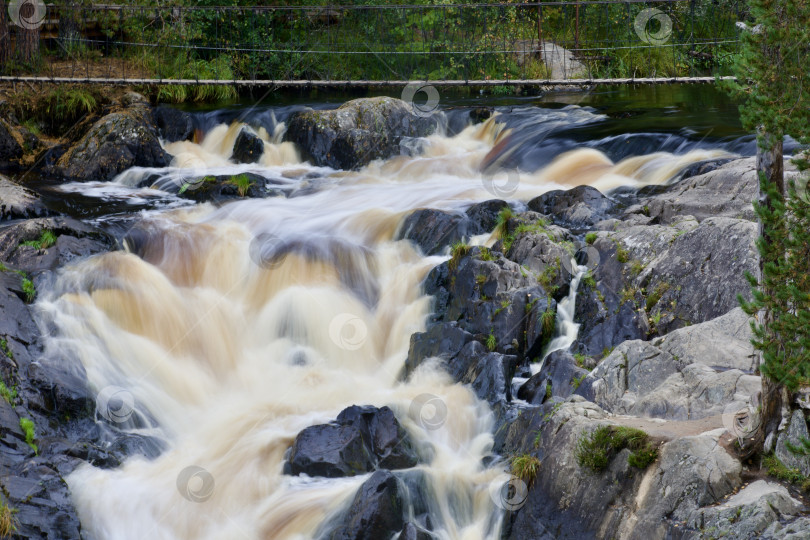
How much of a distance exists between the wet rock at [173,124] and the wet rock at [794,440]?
47.5 ft

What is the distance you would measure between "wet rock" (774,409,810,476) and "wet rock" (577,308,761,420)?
2.57ft

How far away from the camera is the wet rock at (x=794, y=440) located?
5711mm

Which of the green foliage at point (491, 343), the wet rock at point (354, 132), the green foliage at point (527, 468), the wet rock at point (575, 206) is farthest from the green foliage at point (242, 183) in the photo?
the green foliage at point (527, 468)

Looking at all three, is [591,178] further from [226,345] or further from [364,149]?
[226,345]

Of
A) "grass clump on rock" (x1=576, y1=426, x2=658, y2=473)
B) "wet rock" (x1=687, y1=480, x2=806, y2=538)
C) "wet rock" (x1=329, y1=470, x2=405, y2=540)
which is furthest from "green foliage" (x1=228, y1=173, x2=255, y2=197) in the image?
"wet rock" (x1=687, y1=480, x2=806, y2=538)

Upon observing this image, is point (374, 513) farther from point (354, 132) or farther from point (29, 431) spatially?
point (354, 132)

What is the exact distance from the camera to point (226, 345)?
33.6 ft

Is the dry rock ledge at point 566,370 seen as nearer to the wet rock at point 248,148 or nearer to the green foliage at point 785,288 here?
the green foliage at point 785,288

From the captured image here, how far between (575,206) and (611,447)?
5797 millimetres

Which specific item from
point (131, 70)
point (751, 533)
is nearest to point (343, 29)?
point (131, 70)

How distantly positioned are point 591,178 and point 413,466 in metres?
7.17

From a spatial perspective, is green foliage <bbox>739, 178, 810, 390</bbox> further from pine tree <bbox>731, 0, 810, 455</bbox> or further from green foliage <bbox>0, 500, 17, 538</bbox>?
green foliage <bbox>0, 500, 17, 538</bbox>

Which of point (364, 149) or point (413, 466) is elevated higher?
point (364, 149)

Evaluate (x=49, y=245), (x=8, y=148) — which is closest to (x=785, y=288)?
(x=49, y=245)
